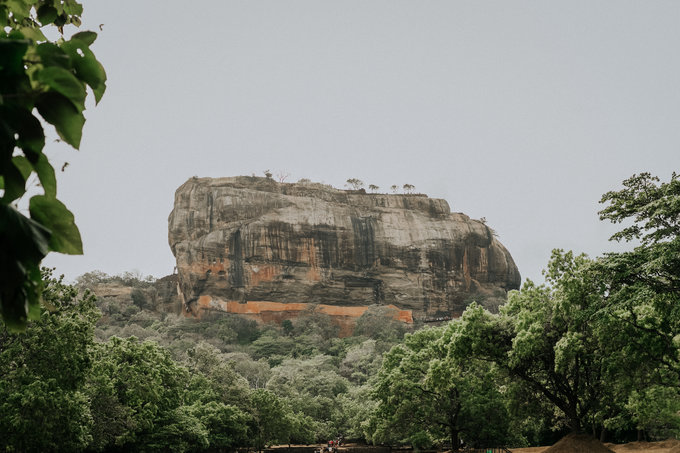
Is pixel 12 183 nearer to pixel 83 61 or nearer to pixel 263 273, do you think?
pixel 83 61

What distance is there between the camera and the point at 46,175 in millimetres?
1000

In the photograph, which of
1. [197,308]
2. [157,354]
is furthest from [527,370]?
[197,308]

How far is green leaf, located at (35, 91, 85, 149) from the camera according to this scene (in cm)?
94

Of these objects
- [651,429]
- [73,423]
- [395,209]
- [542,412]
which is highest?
[395,209]

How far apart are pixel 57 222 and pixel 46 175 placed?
3.9 inches

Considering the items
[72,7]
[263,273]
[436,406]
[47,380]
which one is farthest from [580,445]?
[263,273]

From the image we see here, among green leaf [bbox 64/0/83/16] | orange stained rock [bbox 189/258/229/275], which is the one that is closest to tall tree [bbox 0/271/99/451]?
green leaf [bbox 64/0/83/16]

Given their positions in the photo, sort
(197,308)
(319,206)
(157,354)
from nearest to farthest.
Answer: (157,354) < (197,308) < (319,206)

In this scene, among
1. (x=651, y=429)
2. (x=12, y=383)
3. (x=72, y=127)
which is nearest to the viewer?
(x=72, y=127)

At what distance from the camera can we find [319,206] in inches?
→ 3091

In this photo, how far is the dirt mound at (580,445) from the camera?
16.5m

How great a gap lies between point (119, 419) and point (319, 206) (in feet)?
198

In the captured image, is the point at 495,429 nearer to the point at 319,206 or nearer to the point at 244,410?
the point at 244,410

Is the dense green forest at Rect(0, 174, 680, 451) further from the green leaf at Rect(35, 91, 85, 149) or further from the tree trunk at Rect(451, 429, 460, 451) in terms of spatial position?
the green leaf at Rect(35, 91, 85, 149)
